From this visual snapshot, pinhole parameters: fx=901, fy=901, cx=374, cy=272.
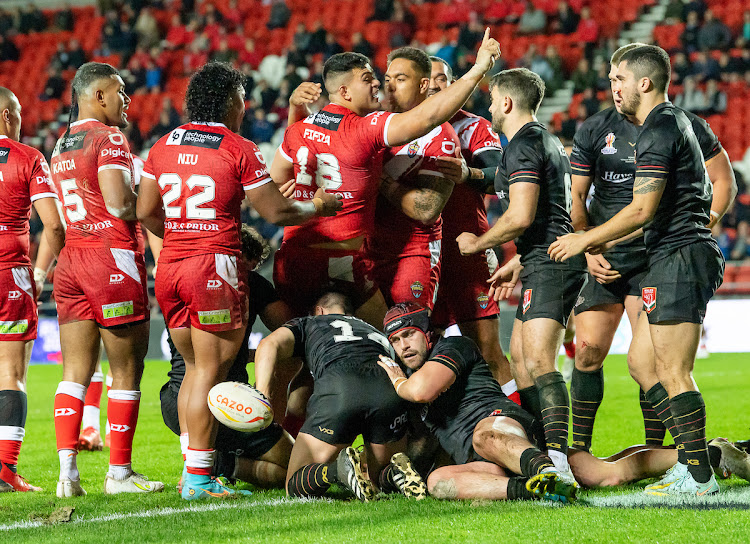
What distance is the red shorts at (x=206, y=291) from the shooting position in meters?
5.33

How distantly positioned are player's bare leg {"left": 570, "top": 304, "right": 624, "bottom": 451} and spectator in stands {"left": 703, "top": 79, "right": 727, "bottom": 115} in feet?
44.5

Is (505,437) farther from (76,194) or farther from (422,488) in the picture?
(76,194)

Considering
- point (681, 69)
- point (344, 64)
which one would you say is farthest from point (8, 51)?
point (344, 64)

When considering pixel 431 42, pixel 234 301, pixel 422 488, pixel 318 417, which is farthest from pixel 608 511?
pixel 431 42

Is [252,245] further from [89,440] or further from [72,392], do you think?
[89,440]

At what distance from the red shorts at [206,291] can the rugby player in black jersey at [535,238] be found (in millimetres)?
1517

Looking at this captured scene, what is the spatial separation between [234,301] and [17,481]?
203cm

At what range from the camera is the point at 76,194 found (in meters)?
5.87

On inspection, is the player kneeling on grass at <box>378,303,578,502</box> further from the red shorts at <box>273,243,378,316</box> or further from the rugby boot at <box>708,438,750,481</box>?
the rugby boot at <box>708,438,750,481</box>

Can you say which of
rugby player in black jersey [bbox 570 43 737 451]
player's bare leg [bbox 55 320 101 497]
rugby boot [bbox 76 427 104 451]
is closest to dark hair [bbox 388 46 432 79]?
rugby player in black jersey [bbox 570 43 737 451]

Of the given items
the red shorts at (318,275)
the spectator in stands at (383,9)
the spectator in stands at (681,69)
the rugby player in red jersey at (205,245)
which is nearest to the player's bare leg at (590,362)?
the red shorts at (318,275)

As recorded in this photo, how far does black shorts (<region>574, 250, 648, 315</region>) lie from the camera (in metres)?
5.98

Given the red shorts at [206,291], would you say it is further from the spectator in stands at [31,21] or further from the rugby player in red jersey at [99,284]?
the spectator in stands at [31,21]

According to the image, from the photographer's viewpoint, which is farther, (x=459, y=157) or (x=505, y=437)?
(x=459, y=157)
